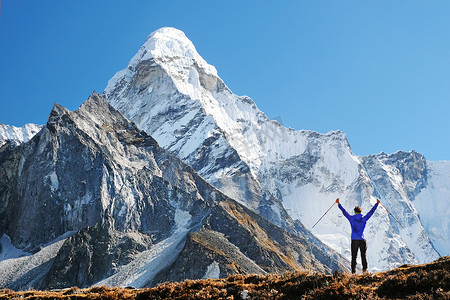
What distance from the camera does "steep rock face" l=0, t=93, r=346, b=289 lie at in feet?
403

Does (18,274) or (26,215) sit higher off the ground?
(26,215)

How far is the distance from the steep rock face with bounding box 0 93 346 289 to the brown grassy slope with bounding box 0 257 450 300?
297 feet

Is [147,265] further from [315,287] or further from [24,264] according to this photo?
[315,287]

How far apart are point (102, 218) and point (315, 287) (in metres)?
134

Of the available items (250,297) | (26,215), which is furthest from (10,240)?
(250,297)

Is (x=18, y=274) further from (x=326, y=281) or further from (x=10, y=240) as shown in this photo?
(x=326, y=281)

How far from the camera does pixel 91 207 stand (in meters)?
153

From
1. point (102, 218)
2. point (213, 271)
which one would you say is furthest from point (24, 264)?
point (213, 271)

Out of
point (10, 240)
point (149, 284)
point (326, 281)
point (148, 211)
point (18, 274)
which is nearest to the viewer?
point (326, 281)

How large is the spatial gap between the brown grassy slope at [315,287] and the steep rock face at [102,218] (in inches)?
3564

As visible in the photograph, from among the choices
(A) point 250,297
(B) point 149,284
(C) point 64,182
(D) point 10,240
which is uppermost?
(C) point 64,182

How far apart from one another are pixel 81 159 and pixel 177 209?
112ft

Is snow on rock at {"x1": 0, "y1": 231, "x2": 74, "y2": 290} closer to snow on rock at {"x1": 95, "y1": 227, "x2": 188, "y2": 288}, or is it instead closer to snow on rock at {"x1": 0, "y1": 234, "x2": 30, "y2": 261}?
snow on rock at {"x1": 0, "y1": 234, "x2": 30, "y2": 261}

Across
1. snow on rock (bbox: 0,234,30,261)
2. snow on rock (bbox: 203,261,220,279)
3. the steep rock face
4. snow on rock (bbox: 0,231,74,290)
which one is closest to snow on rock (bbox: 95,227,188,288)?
the steep rock face
